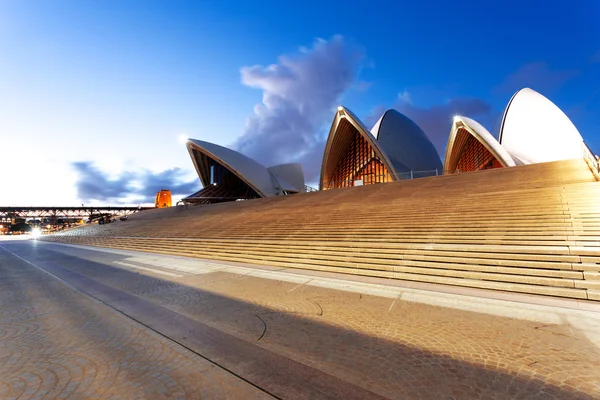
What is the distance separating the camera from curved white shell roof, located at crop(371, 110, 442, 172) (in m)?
37.5

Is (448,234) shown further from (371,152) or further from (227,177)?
(227,177)

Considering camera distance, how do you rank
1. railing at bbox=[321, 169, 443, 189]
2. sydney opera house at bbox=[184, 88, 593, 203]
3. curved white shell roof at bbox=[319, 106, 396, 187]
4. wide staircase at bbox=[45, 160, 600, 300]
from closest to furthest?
wide staircase at bbox=[45, 160, 600, 300], sydney opera house at bbox=[184, 88, 593, 203], railing at bbox=[321, 169, 443, 189], curved white shell roof at bbox=[319, 106, 396, 187]

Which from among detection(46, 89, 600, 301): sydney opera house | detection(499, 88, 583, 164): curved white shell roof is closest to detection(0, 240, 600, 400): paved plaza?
detection(46, 89, 600, 301): sydney opera house

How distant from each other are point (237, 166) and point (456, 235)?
1410 inches

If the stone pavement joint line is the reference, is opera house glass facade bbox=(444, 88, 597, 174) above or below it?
above

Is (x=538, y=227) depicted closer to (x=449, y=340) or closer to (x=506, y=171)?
(x=449, y=340)

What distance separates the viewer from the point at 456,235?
7.31 meters

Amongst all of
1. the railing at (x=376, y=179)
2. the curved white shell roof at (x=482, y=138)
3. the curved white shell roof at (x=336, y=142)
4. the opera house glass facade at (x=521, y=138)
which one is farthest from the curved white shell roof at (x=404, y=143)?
the curved white shell roof at (x=482, y=138)

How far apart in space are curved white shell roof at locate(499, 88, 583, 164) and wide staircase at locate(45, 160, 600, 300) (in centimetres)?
1953

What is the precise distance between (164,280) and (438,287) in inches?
251

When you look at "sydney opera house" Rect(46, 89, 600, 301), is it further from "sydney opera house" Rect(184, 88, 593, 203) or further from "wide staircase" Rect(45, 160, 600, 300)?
"sydney opera house" Rect(184, 88, 593, 203)

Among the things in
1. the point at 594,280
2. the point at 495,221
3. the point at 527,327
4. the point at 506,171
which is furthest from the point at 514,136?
the point at 527,327

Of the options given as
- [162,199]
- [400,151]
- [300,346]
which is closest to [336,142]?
[400,151]

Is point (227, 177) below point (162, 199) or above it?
above
